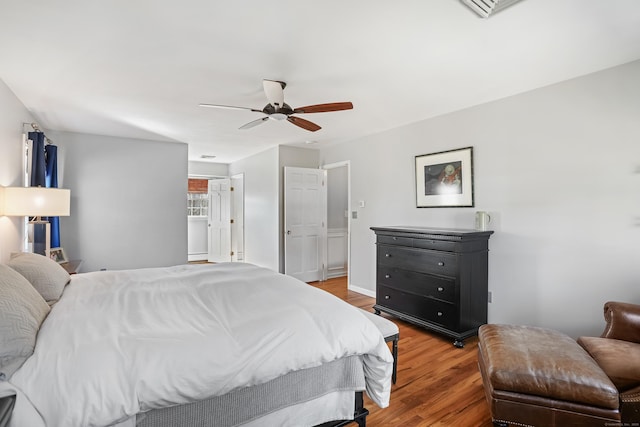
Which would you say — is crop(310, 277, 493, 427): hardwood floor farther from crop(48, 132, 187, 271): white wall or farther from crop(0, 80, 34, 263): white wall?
crop(48, 132, 187, 271): white wall

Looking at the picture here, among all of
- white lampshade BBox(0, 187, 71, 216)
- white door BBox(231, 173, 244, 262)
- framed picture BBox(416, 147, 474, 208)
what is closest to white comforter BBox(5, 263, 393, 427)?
white lampshade BBox(0, 187, 71, 216)

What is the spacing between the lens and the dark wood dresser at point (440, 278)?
2980 mm

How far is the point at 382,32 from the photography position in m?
1.98

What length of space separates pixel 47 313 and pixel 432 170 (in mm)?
3709

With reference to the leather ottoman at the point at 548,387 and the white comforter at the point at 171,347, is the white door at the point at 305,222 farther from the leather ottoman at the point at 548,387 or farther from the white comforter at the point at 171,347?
the leather ottoman at the point at 548,387

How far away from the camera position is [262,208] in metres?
6.05

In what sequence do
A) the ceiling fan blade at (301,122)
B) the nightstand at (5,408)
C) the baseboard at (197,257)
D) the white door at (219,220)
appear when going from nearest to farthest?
the nightstand at (5,408), the ceiling fan blade at (301,122), the white door at (219,220), the baseboard at (197,257)

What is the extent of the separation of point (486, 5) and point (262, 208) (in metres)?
4.90

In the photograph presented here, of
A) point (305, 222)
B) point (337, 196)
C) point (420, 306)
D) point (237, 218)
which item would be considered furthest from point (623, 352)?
point (237, 218)

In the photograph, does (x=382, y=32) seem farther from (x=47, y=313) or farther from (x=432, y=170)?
(x=47, y=313)

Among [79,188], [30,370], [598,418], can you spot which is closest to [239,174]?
[79,188]

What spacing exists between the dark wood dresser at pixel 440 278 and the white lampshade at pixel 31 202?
3.41 m

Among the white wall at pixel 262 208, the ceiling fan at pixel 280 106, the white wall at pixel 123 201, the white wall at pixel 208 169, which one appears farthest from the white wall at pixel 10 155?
the white wall at pixel 208 169

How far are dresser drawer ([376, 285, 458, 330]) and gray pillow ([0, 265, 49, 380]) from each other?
3042 millimetres
